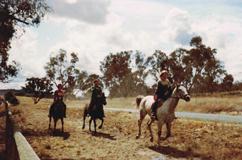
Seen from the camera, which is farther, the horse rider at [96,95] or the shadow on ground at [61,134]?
the horse rider at [96,95]

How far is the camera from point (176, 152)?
653 inches

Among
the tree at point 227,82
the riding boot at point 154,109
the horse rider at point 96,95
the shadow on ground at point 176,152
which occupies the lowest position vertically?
the shadow on ground at point 176,152

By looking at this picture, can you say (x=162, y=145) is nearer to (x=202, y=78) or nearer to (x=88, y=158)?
(x=88, y=158)

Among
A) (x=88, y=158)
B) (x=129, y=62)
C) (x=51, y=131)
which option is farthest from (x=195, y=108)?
(x=129, y=62)

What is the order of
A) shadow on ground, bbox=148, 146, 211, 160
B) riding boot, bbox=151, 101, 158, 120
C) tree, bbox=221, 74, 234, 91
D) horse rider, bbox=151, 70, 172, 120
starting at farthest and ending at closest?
tree, bbox=221, 74, 234, 91
riding boot, bbox=151, 101, 158, 120
horse rider, bbox=151, 70, 172, 120
shadow on ground, bbox=148, 146, 211, 160

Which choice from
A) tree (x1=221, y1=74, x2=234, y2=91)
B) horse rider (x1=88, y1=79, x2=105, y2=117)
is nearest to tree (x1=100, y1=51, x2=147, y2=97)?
tree (x1=221, y1=74, x2=234, y2=91)

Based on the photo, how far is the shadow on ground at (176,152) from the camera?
15.7 metres

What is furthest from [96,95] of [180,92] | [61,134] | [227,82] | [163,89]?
[227,82]

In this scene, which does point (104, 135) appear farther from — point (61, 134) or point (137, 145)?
point (137, 145)

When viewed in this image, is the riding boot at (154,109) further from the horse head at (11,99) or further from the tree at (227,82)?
the tree at (227,82)

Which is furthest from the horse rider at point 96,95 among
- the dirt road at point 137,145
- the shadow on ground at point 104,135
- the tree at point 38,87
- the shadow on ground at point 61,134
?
the tree at point 38,87

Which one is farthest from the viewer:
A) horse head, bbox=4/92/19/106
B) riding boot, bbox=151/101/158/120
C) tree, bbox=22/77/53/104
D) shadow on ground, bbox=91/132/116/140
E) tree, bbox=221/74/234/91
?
tree, bbox=221/74/234/91

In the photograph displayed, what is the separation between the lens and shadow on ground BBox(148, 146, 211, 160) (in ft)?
51.5

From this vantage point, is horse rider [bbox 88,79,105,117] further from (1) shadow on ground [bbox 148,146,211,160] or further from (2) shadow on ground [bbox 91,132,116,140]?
(1) shadow on ground [bbox 148,146,211,160]
